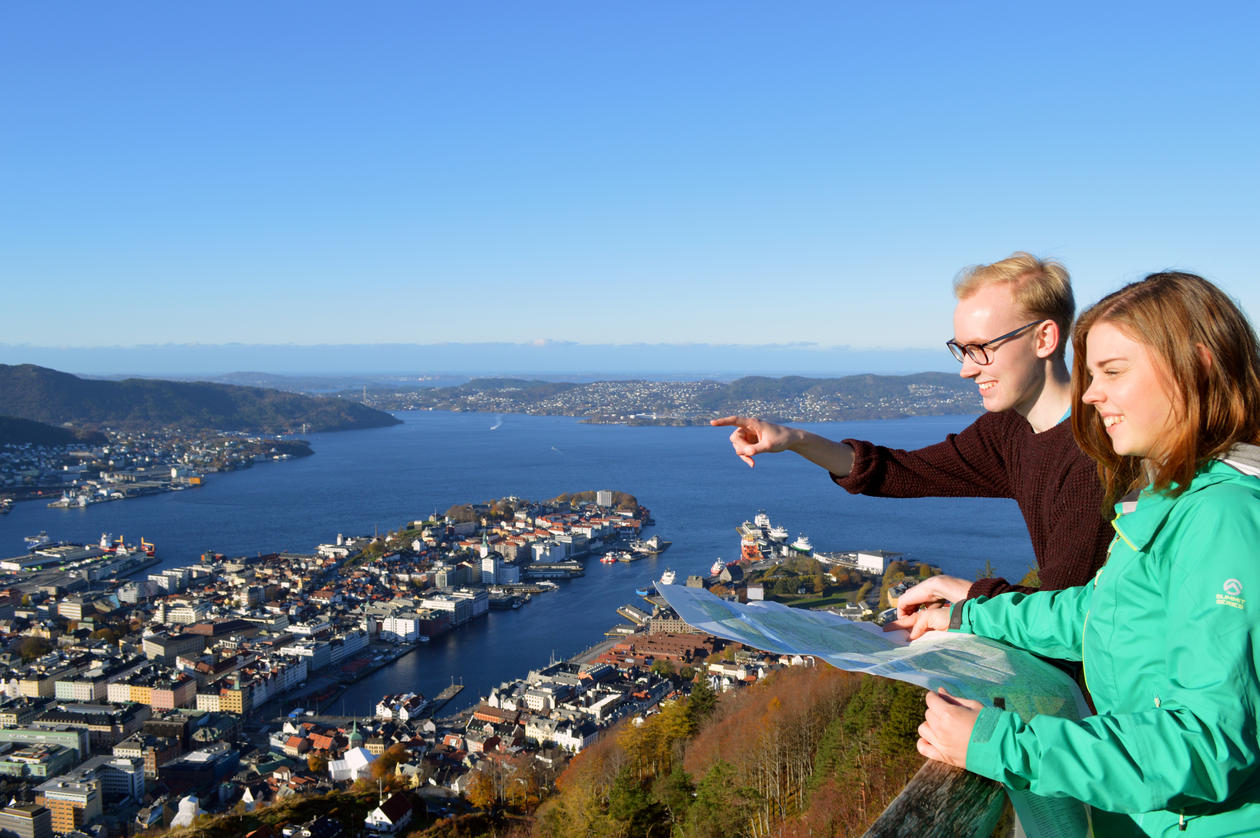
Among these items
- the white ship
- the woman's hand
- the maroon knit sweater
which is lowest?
the white ship

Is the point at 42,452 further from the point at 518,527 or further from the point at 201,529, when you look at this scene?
the point at 518,527

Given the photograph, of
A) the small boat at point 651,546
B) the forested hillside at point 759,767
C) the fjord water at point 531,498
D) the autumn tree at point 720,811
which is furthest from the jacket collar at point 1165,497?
the small boat at point 651,546

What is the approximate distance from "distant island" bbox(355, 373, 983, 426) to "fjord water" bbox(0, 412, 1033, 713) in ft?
5.56

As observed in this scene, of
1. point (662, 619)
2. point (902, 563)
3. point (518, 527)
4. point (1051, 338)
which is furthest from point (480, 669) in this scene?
point (1051, 338)

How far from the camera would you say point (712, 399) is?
133 ft

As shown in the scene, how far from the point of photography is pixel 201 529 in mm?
17375

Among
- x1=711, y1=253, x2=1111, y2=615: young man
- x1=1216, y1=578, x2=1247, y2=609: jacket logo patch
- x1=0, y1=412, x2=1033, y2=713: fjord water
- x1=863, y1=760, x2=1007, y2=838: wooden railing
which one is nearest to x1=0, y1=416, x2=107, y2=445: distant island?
x1=0, y1=412, x2=1033, y2=713: fjord water

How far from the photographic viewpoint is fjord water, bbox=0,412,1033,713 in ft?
35.3

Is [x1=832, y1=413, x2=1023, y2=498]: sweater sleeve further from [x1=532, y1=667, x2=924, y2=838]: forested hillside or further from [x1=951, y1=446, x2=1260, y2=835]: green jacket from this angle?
[x1=532, y1=667, x2=924, y2=838]: forested hillside

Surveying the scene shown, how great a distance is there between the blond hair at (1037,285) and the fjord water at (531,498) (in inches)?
330

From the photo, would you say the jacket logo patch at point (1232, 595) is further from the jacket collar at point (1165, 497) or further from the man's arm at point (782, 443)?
the man's arm at point (782, 443)

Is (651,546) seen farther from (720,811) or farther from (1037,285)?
(1037,285)

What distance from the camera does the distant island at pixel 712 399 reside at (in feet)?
112

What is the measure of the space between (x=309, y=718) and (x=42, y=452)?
23425 mm
